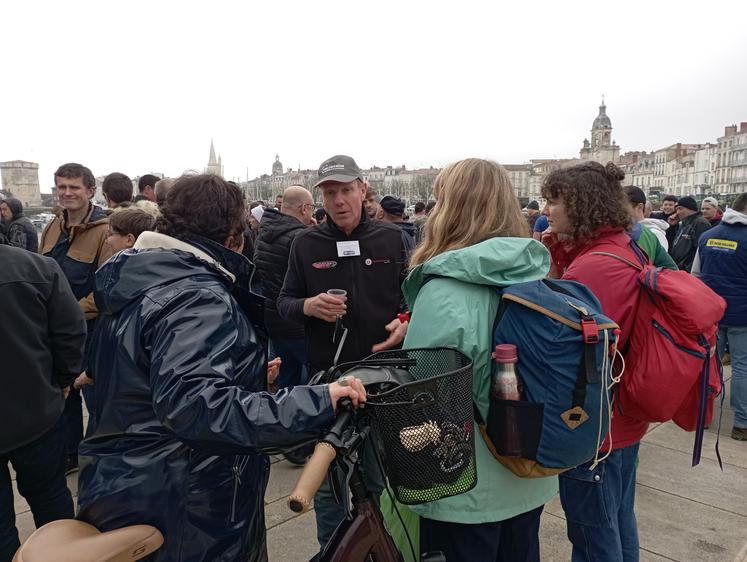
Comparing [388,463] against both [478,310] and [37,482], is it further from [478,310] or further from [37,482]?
[37,482]

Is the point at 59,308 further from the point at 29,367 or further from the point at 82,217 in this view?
the point at 82,217

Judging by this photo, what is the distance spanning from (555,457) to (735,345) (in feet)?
14.9

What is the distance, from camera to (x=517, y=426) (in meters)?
1.75

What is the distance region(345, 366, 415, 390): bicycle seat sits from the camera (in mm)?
1520

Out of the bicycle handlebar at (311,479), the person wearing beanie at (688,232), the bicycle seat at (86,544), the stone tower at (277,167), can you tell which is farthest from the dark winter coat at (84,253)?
the stone tower at (277,167)

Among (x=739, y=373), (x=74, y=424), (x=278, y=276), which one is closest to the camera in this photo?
(x=74, y=424)

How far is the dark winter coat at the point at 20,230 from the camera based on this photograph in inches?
262

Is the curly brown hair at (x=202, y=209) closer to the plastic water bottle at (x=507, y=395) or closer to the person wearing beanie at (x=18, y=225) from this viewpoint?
the plastic water bottle at (x=507, y=395)

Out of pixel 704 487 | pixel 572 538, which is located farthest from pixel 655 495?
pixel 572 538

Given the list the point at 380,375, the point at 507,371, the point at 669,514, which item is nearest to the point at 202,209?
the point at 380,375

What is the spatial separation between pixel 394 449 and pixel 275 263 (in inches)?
125

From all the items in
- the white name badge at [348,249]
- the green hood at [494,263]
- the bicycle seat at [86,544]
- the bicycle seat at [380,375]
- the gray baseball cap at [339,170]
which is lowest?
the bicycle seat at [86,544]

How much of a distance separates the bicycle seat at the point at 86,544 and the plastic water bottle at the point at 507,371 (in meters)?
1.12

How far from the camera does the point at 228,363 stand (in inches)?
61.2
